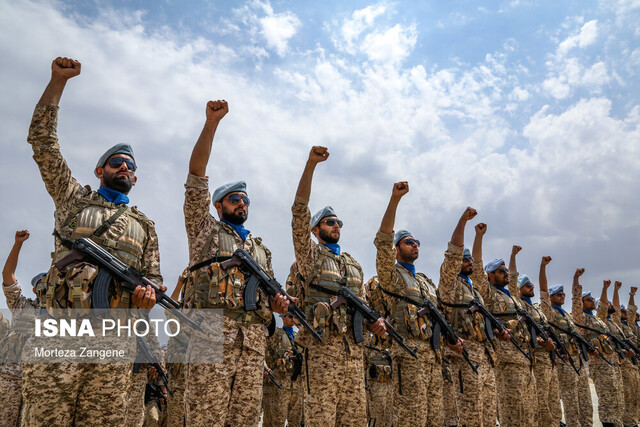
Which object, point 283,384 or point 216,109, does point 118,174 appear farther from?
point 283,384

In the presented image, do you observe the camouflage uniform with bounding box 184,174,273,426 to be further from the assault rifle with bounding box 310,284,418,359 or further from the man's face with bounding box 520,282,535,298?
the man's face with bounding box 520,282,535,298

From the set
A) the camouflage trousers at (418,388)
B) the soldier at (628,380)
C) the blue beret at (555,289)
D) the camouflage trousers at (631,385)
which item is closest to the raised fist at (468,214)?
the camouflage trousers at (418,388)

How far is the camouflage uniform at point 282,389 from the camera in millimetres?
10125

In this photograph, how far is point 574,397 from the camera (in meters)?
11.4

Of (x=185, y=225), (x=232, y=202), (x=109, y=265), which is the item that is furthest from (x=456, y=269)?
(x=109, y=265)

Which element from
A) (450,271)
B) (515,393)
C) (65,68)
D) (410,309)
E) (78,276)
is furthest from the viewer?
(515,393)

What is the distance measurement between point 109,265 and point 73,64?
71.4 inches

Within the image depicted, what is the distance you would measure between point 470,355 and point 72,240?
6519 mm

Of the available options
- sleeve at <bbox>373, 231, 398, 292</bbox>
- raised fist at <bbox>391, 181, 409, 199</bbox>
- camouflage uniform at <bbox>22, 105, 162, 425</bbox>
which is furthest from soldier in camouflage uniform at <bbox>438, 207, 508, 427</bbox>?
camouflage uniform at <bbox>22, 105, 162, 425</bbox>

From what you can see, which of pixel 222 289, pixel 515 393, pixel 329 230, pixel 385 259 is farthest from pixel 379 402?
pixel 222 289

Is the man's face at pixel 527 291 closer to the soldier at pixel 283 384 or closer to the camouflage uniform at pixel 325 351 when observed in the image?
the soldier at pixel 283 384

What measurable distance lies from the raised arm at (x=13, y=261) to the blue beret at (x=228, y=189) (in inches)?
167

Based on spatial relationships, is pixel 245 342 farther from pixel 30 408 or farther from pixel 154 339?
pixel 30 408

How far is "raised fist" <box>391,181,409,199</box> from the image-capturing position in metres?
6.89
